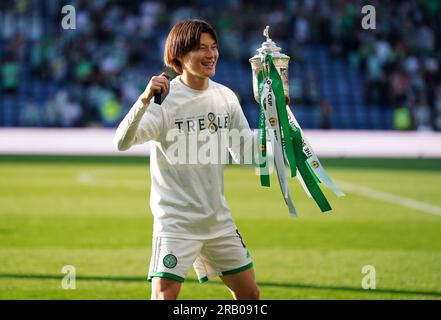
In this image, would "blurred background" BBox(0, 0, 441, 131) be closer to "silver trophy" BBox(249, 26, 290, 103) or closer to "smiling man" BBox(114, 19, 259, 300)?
"silver trophy" BBox(249, 26, 290, 103)

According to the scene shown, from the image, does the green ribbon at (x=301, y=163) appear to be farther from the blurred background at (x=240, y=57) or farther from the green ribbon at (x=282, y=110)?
the blurred background at (x=240, y=57)

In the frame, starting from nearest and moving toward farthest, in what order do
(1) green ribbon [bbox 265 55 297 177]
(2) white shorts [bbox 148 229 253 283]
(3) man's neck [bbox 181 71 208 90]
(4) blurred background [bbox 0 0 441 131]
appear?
(2) white shorts [bbox 148 229 253 283], (3) man's neck [bbox 181 71 208 90], (1) green ribbon [bbox 265 55 297 177], (4) blurred background [bbox 0 0 441 131]

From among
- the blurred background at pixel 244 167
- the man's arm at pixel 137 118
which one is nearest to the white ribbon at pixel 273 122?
the man's arm at pixel 137 118

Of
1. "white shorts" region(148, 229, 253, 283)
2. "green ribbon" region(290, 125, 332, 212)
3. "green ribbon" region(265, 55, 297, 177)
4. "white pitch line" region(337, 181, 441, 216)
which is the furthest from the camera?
"white pitch line" region(337, 181, 441, 216)

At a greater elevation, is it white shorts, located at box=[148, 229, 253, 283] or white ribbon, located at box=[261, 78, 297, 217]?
→ white ribbon, located at box=[261, 78, 297, 217]

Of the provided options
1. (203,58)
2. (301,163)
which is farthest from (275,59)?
(301,163)

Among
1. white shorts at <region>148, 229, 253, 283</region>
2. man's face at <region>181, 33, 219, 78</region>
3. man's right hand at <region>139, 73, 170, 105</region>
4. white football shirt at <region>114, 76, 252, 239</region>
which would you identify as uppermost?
man's face at <region>181, 33, 219, 78</region>

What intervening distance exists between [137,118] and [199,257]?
1.00m

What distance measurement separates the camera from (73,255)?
9.88m

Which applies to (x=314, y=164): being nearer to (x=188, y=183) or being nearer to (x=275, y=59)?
(x=275, y=59)

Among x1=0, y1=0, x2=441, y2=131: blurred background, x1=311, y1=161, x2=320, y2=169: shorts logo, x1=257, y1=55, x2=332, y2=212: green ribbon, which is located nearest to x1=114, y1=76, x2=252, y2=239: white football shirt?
x1=257, y1=55, x2=332, y2=212: green ribbon

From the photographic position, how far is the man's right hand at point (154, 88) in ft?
17.0

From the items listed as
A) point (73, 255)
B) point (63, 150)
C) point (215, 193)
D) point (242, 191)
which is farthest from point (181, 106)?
point (63, 150)

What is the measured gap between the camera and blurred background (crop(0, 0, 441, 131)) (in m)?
28.6
